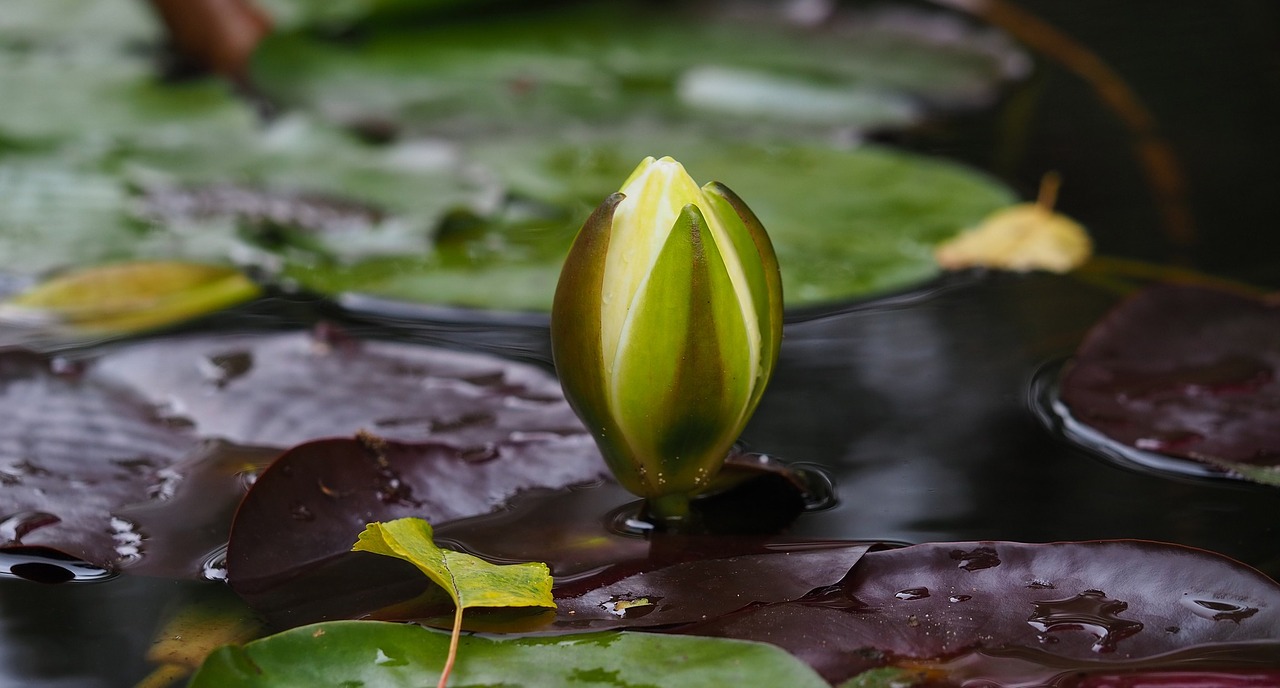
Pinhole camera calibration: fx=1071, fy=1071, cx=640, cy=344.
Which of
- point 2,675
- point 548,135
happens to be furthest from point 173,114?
point 2,675

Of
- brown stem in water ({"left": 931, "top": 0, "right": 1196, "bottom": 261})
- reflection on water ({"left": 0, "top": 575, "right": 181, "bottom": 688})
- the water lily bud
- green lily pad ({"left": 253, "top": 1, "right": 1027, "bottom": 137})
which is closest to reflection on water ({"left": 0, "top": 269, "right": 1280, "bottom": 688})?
reflection on water ({"left": 0, "top": 575, "right": 181, "bottom": 688})

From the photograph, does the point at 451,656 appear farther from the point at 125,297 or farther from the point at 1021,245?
the point at 1021,245

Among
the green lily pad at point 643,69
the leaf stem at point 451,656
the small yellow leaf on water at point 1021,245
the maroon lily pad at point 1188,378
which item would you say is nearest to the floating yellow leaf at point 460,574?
the leaf stem at point 451,656

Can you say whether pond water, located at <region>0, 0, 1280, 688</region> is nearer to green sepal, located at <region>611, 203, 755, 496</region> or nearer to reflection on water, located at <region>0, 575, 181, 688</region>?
reflection on water, located at <region>0, 575, 181, 688</region>

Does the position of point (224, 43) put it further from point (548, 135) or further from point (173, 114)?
point (548, 135)

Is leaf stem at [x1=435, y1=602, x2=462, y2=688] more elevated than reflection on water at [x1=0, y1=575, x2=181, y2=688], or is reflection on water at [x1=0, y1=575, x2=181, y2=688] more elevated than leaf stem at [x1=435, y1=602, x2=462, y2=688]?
leaf stem at [x1=435, y1=602, x2=462, y2=688]
